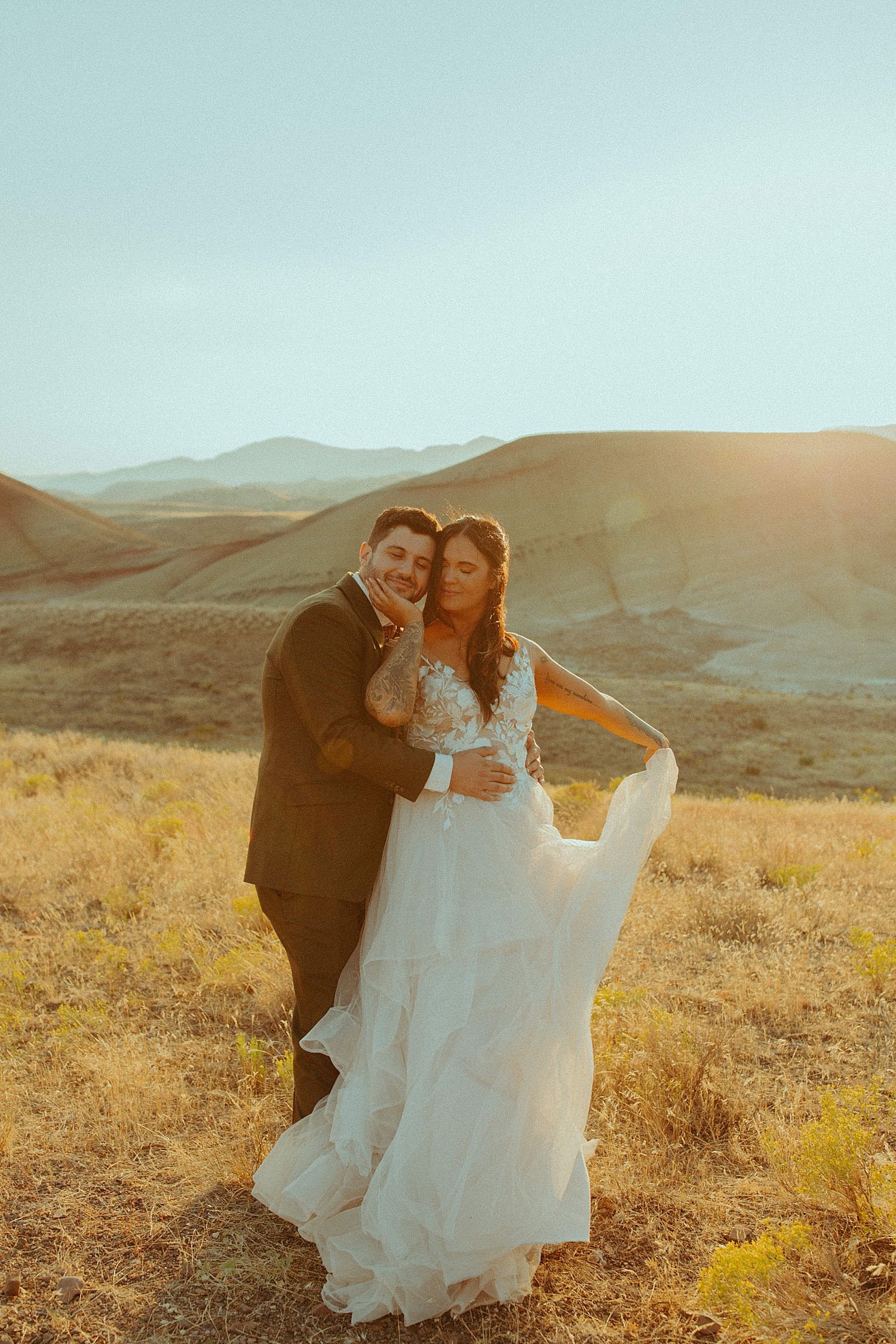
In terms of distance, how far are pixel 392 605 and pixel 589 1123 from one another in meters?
2.25

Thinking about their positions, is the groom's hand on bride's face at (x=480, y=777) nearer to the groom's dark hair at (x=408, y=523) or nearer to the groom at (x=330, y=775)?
the groom at (x=330, y=775)

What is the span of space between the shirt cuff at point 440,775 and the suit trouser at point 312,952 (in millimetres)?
474

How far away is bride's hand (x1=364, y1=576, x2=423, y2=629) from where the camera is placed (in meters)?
3.06

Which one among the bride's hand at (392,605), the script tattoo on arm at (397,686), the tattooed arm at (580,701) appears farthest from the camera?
the tattooed arm at (580,701)

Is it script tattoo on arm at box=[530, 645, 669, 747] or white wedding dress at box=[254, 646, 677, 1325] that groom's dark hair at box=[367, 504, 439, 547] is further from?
script tattoo on arm at box=[530, 645, 669, 747]

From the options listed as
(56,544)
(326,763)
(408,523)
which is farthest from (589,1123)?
(56,544)

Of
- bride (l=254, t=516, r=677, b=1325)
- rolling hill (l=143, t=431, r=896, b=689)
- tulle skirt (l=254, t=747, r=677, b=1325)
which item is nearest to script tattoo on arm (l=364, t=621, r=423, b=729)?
bride (l=254, t=516, r=677, b=1325)

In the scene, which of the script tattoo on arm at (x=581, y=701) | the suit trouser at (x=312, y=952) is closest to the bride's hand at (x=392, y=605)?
the script tattoo on arm at (x=581, y=701)

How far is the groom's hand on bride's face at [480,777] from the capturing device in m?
2.98

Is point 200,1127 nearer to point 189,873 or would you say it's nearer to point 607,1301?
point 607,1301

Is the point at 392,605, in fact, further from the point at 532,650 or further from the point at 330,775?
the point at 532,650

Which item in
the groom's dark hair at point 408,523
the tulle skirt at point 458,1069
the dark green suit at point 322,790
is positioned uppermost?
the groom's dark hair at point 408,523

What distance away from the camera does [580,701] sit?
12.0 feet

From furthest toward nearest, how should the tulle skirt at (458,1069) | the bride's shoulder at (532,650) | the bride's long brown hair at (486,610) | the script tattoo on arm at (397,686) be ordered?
the bride's shoulder at (532,650), the bride's long brown hair at (486,610), the script tattoo on arm at (397,686), the tulle skirt at (458,1069)
